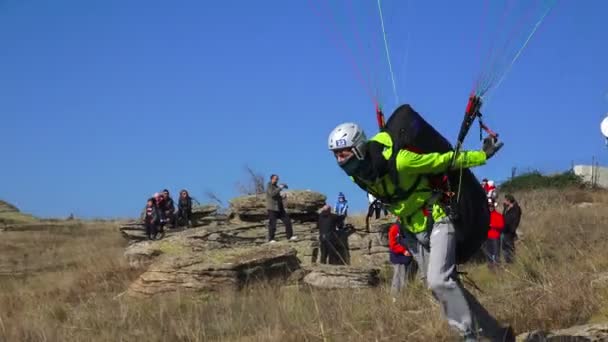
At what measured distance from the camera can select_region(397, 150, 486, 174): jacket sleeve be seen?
569 centimetres

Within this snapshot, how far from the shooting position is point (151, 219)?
24453 millimetres

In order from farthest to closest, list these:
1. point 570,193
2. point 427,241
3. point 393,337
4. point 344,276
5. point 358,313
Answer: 1. point 570,193
2. point 344,276
3. point 358,313
4. point 393,337
5. point 427,241

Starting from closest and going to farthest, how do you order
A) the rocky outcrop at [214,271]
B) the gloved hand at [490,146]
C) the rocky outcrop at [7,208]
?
the gloved hand at [490,146] → the rocky outcrop at [214,271] → the rocky outcrop at [7,208]

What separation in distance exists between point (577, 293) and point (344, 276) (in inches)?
330

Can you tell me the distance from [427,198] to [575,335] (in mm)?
1581

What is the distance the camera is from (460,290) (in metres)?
5.72

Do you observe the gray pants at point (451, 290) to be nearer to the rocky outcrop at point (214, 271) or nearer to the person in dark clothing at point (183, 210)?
the rocky outcrop at point (214, 271)

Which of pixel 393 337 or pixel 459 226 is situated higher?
pixel 459 226

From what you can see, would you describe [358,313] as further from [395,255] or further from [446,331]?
[395,255]

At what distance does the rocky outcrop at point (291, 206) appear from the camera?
24.2 m

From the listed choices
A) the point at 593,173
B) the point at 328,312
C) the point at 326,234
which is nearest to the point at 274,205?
the point at 326,234

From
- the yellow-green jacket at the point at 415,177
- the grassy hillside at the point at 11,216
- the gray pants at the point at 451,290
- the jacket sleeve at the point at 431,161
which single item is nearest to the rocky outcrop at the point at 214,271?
the yellow-green jacket at the point at 415,177

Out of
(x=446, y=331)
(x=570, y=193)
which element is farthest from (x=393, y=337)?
(x=570, y=193)

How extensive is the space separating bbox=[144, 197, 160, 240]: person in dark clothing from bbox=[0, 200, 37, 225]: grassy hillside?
629 inches
